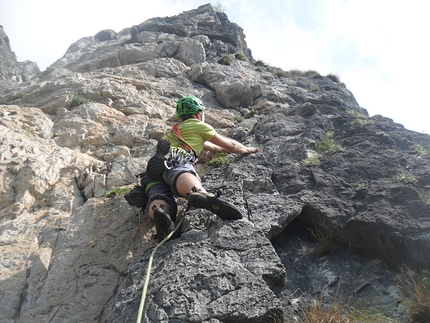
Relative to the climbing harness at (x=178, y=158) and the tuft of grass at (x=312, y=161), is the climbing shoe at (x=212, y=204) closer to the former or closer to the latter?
the climbing harness at (x=178, y=158)

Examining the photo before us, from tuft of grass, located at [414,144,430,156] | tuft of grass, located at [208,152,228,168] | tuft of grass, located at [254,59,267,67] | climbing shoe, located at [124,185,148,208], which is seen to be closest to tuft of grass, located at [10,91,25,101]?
tuft of grass, located at [208,152,228,168]

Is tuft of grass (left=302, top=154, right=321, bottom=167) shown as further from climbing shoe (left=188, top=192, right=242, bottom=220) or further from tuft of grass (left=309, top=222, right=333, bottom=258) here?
climbing shoe (left=188, top=192, right=242, bottom=220)

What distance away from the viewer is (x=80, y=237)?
502 centimetres

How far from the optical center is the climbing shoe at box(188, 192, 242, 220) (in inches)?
161

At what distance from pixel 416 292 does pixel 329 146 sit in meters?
3.58

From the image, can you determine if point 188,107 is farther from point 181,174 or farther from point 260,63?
point 260,63

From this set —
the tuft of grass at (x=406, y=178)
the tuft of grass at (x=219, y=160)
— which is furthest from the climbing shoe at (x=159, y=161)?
the tuft of grass at (x=406, y=178)

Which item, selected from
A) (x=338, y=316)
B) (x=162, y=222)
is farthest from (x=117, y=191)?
(x=338, y=316)

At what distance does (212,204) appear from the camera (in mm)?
4145

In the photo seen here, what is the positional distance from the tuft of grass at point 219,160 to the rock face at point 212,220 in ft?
0.35

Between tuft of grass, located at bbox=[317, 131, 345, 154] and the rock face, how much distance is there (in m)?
0.04

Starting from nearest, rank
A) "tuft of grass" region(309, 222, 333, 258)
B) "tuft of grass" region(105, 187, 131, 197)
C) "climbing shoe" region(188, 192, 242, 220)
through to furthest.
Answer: "climbing shoe" region(188, 192, 242, 220)
"tuft of grass" region(309, 222, 333, 258)
"tuft of grass" region(105, 187, 131, 197)

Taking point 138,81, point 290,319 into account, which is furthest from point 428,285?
point 138,81

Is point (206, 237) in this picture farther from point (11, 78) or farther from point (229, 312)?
point (11, 78)
